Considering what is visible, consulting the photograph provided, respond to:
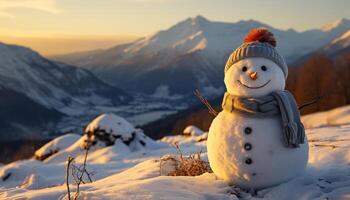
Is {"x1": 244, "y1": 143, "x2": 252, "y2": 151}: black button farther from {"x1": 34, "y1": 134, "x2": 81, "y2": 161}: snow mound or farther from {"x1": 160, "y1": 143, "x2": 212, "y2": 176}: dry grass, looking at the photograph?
{"x1": 34, "y1": 134, "x2": 81, "y2": 161}: snow mound

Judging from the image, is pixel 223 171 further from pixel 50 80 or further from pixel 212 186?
pixel 50 80

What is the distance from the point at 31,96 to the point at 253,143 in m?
166

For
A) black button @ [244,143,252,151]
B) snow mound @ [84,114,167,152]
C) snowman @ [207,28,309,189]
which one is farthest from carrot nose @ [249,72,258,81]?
snow mound @ [84,114,167,152]

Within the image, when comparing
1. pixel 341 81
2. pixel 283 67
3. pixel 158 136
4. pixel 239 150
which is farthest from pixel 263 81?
pixel 158 136

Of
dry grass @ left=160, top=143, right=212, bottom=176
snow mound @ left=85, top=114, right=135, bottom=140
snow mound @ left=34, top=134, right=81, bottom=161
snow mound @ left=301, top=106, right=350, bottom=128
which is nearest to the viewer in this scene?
dry grass @ left=160, top=143, right=212, bottom=176

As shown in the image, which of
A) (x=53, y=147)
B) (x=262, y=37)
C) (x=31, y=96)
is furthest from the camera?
(x=31, y=96)

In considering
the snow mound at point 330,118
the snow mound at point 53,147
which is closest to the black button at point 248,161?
the snow mound at point 53,147

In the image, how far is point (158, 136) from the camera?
220 feet

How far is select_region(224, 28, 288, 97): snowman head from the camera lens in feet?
13.7

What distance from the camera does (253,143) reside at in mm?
4047

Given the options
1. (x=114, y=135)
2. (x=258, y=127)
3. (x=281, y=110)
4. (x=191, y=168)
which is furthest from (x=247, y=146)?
(x=114, y=135)

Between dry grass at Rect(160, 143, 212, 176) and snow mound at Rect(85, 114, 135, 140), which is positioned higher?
snow mound at Rect(85, 114, 135, 140)

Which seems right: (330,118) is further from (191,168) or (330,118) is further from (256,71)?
(256,71)

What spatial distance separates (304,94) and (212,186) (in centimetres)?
3293
